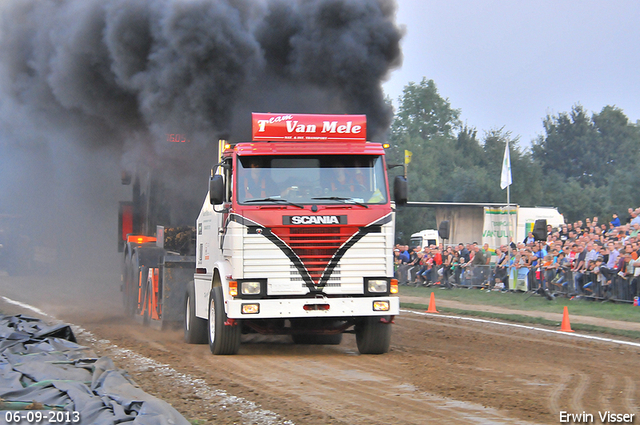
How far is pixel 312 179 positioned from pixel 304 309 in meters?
1.70

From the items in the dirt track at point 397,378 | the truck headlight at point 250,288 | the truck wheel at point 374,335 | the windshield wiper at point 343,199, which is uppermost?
the windshield wiper at point 343,199

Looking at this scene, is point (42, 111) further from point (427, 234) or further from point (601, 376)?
point (427, 234)

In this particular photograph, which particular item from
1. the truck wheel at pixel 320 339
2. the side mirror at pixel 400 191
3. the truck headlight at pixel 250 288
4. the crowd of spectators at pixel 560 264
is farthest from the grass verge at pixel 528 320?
the truck headlight at pixel 250 288

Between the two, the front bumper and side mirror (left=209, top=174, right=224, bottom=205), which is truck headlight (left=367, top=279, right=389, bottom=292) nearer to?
the front bumper

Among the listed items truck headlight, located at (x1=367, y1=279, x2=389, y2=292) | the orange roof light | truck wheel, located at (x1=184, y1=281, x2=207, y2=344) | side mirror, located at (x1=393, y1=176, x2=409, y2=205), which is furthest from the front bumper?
the orange roof light

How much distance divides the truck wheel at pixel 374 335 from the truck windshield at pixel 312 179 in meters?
1.65

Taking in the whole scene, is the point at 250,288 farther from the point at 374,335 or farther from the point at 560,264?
the point at 560,264

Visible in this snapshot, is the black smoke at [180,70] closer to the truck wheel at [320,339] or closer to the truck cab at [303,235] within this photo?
the truck wheel at [320,339]

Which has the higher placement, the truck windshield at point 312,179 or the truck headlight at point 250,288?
the truck windshield at point 312,179

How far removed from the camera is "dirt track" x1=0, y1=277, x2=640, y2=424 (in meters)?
6.30

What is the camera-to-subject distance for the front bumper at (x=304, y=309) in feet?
30.0

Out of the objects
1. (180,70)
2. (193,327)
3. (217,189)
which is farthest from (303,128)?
(180,70)

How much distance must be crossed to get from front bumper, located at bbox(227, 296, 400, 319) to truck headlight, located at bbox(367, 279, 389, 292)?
0.41 ft

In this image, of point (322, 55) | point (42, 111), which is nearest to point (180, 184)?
point (322, 55)
